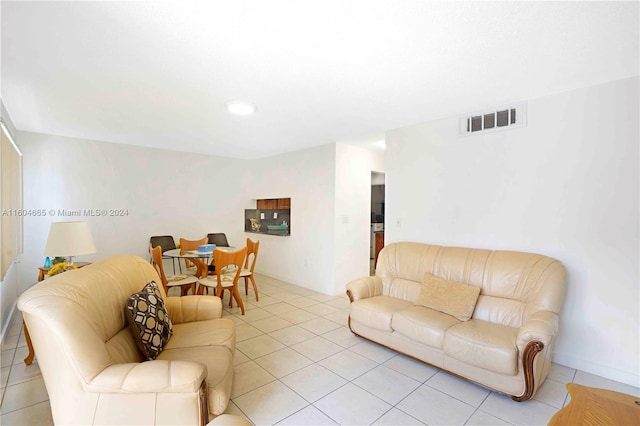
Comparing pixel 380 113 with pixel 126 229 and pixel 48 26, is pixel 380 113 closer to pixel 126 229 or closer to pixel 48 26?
pixel 48 26

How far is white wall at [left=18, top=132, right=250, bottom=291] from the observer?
13.5ft

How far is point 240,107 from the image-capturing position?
9.77 feet

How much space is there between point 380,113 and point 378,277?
184 centimetres

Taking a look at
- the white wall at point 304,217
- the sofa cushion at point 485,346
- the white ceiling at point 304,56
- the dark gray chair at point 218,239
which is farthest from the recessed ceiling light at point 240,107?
the dark gray chair at point 218,239

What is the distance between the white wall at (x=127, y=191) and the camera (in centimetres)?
412

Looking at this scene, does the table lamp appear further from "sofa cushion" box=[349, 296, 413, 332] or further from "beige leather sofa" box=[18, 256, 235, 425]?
"sofa cushion" box=[349, 296, 413, 332]

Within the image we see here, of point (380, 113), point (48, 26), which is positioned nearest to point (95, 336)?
point (48, 26)

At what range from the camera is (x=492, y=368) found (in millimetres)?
2111

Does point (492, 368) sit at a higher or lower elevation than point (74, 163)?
lower

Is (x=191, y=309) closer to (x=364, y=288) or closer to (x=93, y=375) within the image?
(x=93, y=375)

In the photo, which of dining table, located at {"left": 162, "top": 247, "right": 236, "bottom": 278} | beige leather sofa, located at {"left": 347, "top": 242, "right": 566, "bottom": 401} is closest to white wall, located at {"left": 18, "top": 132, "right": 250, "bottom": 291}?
dining table, located at {"left": 162, "top": 247, "right": 236, "bottom": 278}

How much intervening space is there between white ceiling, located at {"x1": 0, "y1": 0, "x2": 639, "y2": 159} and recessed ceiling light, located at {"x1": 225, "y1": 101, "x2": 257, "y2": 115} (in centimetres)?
9

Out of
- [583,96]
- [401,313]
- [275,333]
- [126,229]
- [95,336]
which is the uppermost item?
[583,96]

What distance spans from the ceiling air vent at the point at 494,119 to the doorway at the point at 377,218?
3890mm
